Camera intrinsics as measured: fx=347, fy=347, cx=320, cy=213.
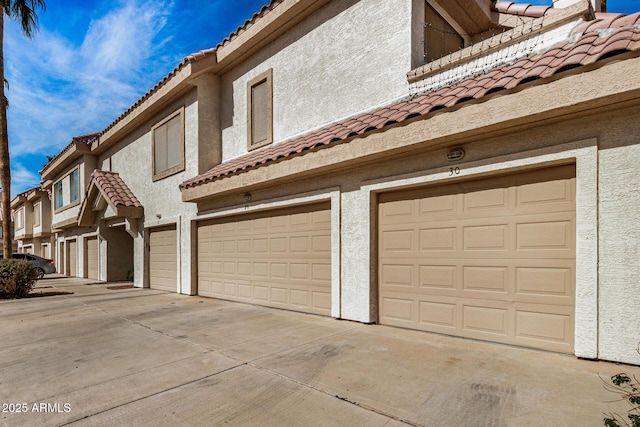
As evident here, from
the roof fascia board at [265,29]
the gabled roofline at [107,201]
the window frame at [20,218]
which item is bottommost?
the window frame at [20,218]

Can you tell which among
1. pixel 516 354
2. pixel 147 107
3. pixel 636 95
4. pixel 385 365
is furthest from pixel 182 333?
pixel 147 107

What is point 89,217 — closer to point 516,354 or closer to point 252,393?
point 252,393

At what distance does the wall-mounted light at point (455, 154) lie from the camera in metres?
5.31

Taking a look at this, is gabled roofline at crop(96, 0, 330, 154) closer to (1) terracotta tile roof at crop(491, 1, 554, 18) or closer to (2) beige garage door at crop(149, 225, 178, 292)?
(2) beige garage door at crop(149, 225, 178, 292)

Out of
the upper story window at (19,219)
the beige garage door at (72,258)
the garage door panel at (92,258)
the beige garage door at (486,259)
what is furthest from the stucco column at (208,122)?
the upper story window at (19,219)

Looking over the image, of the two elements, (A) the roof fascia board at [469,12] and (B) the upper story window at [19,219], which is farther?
(B) the upper story window at [19,219]

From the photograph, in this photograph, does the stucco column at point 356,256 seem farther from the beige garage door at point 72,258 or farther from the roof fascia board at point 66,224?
the beige garage door at point 72,258

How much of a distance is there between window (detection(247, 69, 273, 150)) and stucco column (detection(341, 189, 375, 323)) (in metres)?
3.87

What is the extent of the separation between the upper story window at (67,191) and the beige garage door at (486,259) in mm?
20044

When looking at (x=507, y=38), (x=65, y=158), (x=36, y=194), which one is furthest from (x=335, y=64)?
(x=36, y=194)

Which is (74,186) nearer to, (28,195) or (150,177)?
(150,177)

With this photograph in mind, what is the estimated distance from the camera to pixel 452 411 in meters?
3.11

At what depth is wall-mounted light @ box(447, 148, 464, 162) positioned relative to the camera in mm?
5309

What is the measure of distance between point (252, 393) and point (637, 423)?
3210 mm
